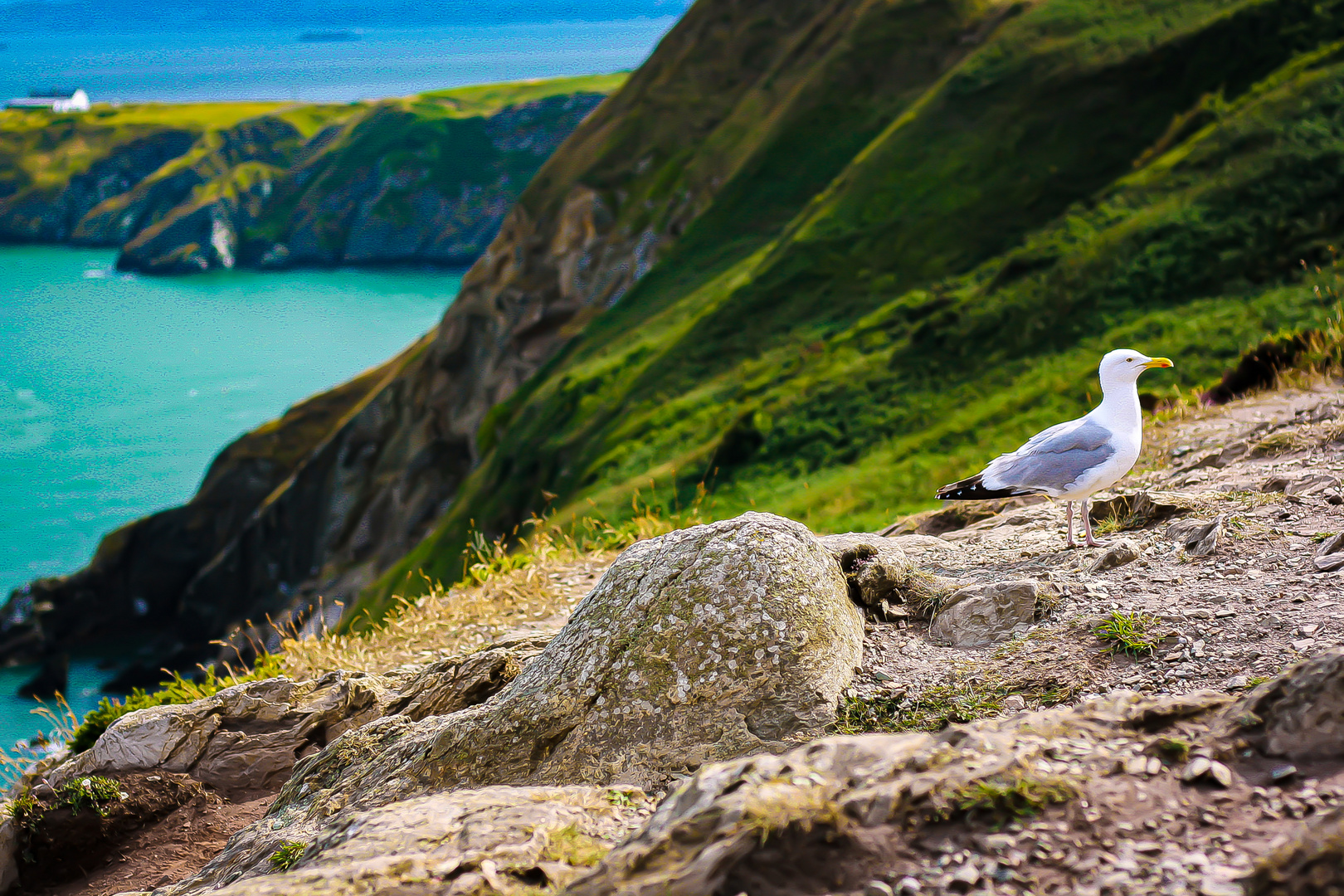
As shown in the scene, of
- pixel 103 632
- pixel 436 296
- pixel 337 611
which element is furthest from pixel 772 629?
pixel 436 296

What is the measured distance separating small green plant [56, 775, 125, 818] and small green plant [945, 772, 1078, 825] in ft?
24.4

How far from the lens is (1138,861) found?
136 inches

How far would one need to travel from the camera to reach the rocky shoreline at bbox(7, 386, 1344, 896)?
3602 millimetres

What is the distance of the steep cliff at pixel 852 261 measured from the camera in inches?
800

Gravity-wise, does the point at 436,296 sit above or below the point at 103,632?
above

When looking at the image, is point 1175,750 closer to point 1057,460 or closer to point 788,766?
point 788,766

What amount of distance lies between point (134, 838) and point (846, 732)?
20.8 feet

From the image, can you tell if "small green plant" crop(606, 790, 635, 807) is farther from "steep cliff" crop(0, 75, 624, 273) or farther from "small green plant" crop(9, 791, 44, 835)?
"steep cliff" crop(0, 75, 624, 273)

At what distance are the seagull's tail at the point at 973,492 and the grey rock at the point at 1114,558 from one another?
27.7 inches

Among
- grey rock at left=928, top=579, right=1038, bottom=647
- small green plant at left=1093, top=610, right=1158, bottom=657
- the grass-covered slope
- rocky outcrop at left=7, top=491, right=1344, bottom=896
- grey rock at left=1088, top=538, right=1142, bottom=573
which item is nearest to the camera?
rocky outcrop at left=7, top=491, right=1344, bottom=896

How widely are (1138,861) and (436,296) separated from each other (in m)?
176

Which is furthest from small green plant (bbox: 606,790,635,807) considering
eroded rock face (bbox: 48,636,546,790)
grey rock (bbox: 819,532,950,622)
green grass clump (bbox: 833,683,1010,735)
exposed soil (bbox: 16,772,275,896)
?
exposed soil (bbox: 16,772,275,896)

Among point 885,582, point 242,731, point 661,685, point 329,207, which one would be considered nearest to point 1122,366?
point 885,582

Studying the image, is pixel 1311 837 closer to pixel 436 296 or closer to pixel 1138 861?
pixel 1138 861
